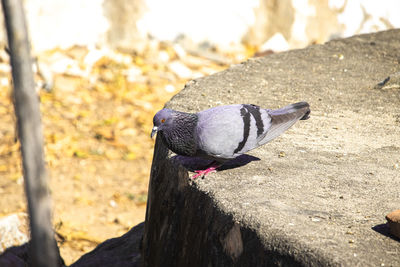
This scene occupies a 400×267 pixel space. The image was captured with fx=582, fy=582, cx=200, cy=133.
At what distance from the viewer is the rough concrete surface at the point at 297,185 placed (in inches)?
89.7

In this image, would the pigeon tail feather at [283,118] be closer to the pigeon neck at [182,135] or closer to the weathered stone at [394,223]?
the pigeon neck at [182,135]

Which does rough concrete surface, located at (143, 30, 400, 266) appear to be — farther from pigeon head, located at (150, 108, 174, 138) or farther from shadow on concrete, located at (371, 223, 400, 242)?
pigeon head, located at (150, 108, 174, 138)

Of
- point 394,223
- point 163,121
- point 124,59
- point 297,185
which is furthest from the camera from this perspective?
point 124,59

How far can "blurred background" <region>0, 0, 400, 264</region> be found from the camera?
607 cm

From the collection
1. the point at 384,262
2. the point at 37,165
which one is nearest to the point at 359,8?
the point at 384,262

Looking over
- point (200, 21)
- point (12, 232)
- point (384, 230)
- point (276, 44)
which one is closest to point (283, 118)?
point (384, 230)

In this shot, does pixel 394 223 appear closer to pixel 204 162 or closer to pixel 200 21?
pixel 204 162

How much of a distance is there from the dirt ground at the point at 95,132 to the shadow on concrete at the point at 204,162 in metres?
2.01

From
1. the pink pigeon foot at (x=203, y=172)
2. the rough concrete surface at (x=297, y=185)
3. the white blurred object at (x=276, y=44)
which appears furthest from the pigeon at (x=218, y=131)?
the white blurred object at (x=276, y=44)

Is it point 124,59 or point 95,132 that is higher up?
point 124,59

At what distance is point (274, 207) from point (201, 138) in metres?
0.61

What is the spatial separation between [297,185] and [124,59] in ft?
17.4

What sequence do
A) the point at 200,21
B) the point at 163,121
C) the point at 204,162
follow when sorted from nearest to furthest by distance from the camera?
the point at 163,121 < the point at 204,162 < the point at 200,21

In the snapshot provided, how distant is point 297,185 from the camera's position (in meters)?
2.79
